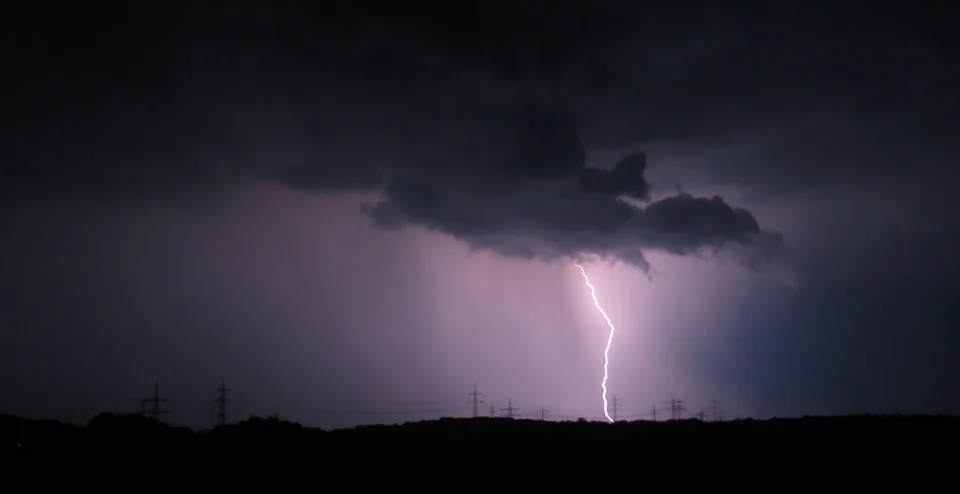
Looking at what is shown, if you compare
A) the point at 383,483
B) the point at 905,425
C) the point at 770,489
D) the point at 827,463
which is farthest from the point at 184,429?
the point at 905,425

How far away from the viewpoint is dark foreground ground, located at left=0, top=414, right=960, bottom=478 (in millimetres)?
46562

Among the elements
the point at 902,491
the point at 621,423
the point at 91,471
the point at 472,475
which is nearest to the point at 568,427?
the point at 621,423

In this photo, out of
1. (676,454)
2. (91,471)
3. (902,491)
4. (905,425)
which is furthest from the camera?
(905,425)

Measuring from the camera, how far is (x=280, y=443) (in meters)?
51.2

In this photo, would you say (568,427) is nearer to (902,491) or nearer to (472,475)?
(472,475)

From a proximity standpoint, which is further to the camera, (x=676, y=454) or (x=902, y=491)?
(x=676, y=454)

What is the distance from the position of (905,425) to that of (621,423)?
19013 millimetres

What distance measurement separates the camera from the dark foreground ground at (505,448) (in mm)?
46562

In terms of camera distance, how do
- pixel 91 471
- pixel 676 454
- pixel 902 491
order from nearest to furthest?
pixel 902 491, pixel 91 471, pixel 676 454

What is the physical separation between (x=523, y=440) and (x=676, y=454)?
979cm

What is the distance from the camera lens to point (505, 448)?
51625 mm

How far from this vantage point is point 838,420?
56.8 metres

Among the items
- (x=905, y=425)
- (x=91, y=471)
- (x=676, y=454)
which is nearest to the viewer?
(x=91, y=471)

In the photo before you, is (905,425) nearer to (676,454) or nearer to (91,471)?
(676,454)
